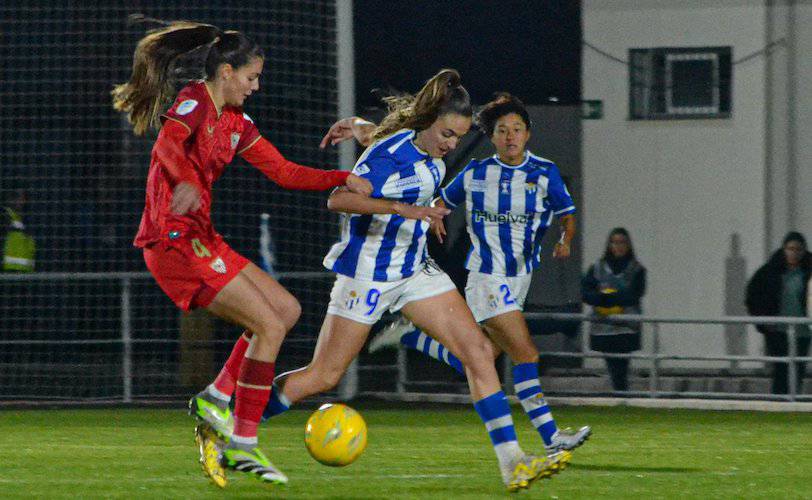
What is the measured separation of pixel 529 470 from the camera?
6.52 m

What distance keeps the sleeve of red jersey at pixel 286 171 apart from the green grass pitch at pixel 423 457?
1301 millimetres

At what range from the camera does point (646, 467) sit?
7.69m

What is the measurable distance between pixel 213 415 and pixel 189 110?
1.31 meters

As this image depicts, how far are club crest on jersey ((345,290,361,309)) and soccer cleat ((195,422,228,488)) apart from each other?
788 millimetres

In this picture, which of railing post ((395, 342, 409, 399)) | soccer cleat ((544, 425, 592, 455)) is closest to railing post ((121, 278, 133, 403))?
railing post ((395, 342, 409, 399))

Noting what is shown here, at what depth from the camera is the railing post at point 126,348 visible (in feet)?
Result: 41.9

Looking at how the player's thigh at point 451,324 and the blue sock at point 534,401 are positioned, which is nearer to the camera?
the player's thigh at point 451,324

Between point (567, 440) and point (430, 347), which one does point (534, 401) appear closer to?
point (567, 440)

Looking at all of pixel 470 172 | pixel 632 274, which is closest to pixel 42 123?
pixel 632 274

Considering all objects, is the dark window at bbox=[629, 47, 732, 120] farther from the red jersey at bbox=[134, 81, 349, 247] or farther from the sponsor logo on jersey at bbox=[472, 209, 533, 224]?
the red jersey at bbox=[134, 81, 349, 247]

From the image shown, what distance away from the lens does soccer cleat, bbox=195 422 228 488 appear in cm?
656

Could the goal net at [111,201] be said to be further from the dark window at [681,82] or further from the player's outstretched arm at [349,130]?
the player's outstretched arm at [349,130]

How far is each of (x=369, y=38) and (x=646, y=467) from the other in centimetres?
796

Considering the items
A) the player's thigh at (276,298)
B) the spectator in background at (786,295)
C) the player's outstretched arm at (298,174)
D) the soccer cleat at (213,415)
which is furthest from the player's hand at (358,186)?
the spectator in background at (786,295)
